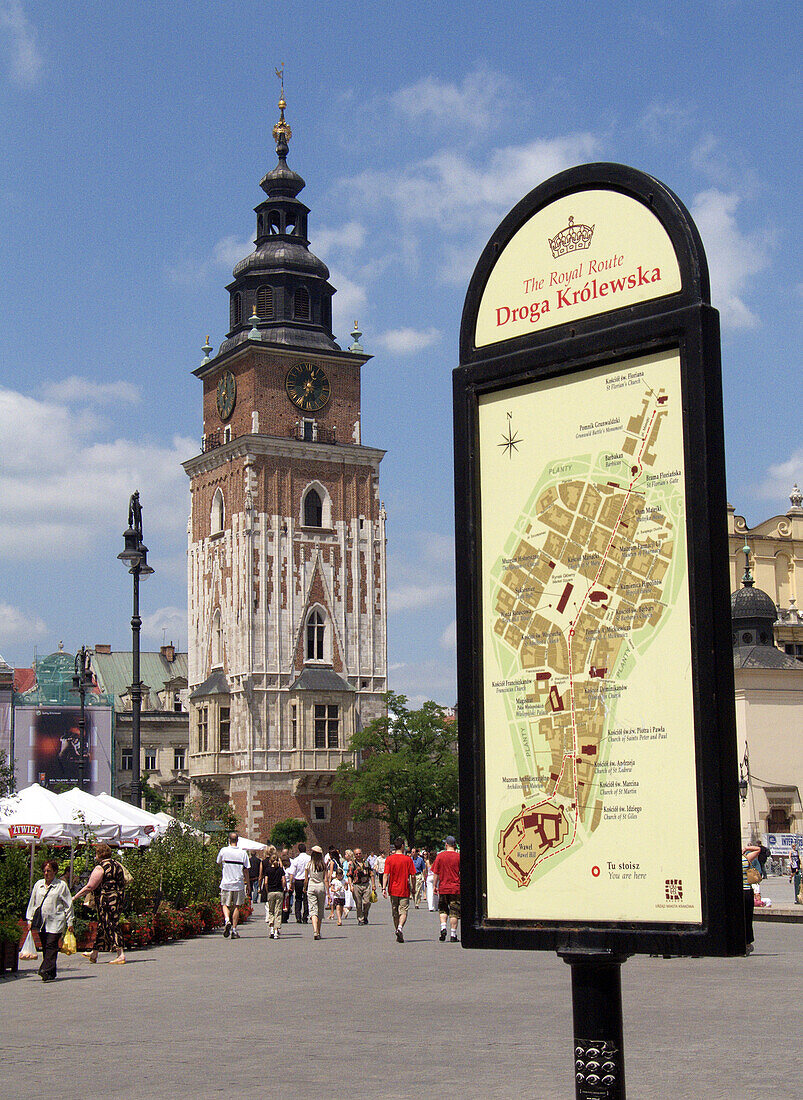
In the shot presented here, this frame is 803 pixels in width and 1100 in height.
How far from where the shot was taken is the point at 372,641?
7112 centimetres

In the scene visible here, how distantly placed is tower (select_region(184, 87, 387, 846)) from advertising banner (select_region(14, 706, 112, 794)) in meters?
15.1

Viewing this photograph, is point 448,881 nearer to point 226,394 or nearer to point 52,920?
point 52,920

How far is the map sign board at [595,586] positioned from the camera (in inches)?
127

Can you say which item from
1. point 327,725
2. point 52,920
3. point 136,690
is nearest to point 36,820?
point 52,920

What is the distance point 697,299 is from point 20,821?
63.8 feet

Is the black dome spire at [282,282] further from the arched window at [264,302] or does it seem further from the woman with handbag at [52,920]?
the woman with handbag at [52,920]

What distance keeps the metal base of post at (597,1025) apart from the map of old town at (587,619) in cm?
24

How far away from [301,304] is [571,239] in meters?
72.1

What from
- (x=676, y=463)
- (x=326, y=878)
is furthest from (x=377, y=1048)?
(x=326, y=878)

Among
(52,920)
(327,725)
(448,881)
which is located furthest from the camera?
(327,725)

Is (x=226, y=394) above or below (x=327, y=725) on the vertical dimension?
above

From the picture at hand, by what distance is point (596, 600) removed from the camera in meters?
3.45

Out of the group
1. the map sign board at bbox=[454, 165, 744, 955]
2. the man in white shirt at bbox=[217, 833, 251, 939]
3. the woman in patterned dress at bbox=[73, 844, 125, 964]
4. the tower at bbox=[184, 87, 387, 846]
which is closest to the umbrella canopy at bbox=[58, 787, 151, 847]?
the man in white shirt at bbox=[217, 833, 251, 939]

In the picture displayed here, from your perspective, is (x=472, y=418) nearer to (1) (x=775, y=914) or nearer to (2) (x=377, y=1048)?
(2) (x=377, y=1048)
